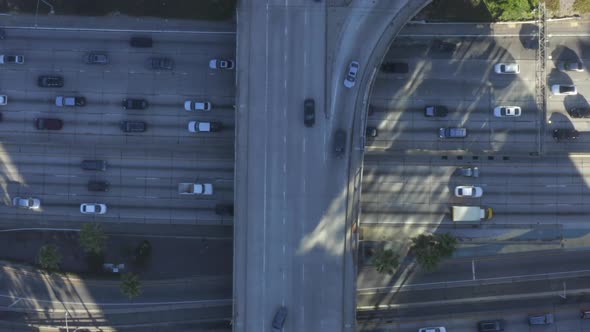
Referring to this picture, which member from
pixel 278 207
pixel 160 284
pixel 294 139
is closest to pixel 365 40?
pixel 294 139

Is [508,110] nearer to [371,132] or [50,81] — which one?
[371,132]

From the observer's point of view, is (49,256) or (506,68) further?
(506,68)

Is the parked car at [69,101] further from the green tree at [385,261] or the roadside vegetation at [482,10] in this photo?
the roadside vegetation at [482,10]

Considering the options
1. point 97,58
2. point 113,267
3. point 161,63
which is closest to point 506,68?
point 161,63

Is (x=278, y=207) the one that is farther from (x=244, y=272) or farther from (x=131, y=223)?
(x=131, y=223)

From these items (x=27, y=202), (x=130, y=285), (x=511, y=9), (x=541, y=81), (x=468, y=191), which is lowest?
(x=130, y=285)
